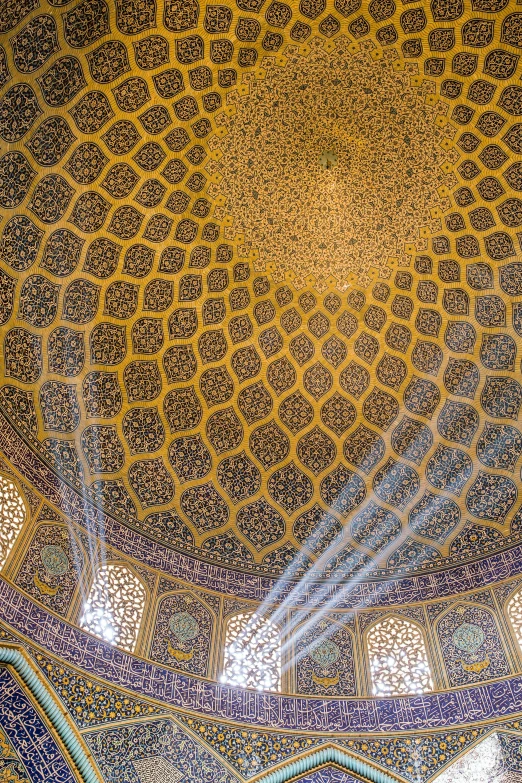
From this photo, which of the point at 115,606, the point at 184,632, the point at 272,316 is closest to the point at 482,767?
the point at 184,632

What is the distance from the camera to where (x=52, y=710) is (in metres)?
8.87

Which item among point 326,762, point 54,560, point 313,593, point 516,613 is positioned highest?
point 313,593

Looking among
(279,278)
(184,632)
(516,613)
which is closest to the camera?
(184,632)

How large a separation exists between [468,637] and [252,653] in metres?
2.57

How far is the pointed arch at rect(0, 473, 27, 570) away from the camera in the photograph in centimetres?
987

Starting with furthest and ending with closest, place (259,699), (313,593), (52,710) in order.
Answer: (313,593) → (259,699) → (52,710)

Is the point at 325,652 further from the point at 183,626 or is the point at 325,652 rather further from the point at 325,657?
the point at 183,626

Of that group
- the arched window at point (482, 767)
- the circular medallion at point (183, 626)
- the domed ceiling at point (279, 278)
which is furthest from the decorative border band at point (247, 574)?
the arched window at point (482, 767)

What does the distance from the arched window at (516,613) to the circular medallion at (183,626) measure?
12.3 feet

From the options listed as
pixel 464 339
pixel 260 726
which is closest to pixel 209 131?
pixel 464 339

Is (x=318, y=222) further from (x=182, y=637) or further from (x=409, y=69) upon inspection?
(x=182, y=637)

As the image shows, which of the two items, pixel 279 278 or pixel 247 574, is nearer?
pixel 247 574

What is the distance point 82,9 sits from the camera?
35.4 feet

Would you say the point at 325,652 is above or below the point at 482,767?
above
